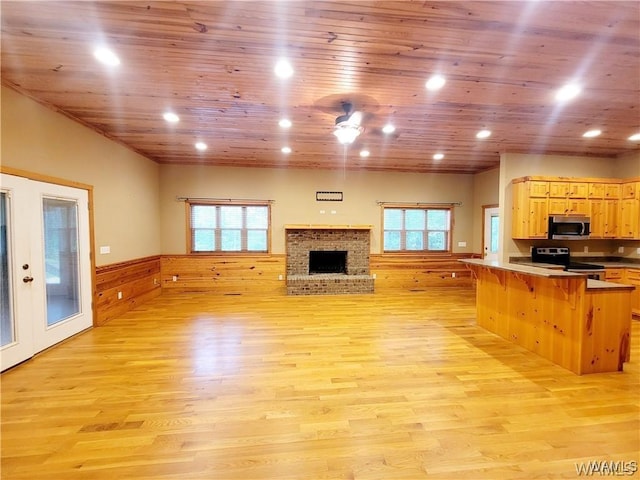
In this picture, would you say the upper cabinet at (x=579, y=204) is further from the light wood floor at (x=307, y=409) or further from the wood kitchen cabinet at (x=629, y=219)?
the light wood floor at (x=307, y=409)

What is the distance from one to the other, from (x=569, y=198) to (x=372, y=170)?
3.69 m

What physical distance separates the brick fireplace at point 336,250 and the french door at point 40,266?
362 cm

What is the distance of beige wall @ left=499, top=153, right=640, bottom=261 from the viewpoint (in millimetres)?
5301

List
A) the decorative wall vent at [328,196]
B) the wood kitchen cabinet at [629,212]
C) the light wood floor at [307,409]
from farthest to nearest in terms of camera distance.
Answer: the decorative wall vent at [328,196]
the wood kitchen cabinet at [629,212]
the light wood floor at [307,409]

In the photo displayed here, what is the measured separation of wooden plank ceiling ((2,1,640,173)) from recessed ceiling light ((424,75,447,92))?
6 centimetres

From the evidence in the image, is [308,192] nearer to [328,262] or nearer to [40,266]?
[328,262]

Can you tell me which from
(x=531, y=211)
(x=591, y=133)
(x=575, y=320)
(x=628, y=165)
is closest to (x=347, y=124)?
(x=575, y=320)

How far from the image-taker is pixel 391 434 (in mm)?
1973

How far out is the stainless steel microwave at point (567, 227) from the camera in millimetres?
5059

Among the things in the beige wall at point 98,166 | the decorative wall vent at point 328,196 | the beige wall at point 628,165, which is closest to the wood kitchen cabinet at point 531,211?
the beige wall at point 628,165

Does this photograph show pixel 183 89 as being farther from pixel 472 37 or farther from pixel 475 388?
pixel 475 388

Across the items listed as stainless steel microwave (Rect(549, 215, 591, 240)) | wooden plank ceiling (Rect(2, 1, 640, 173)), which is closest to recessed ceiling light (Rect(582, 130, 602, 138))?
wooden plank ceiling (Rect(2, 1, 640, 173))

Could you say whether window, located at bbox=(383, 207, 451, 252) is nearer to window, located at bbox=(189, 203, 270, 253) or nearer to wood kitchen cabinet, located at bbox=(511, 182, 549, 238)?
wood kitchen cabinet, located at bbox=(511, 182, 549, 238)

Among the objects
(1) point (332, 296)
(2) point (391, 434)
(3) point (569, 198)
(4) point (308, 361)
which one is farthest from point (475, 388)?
(3) point (569, 198)
